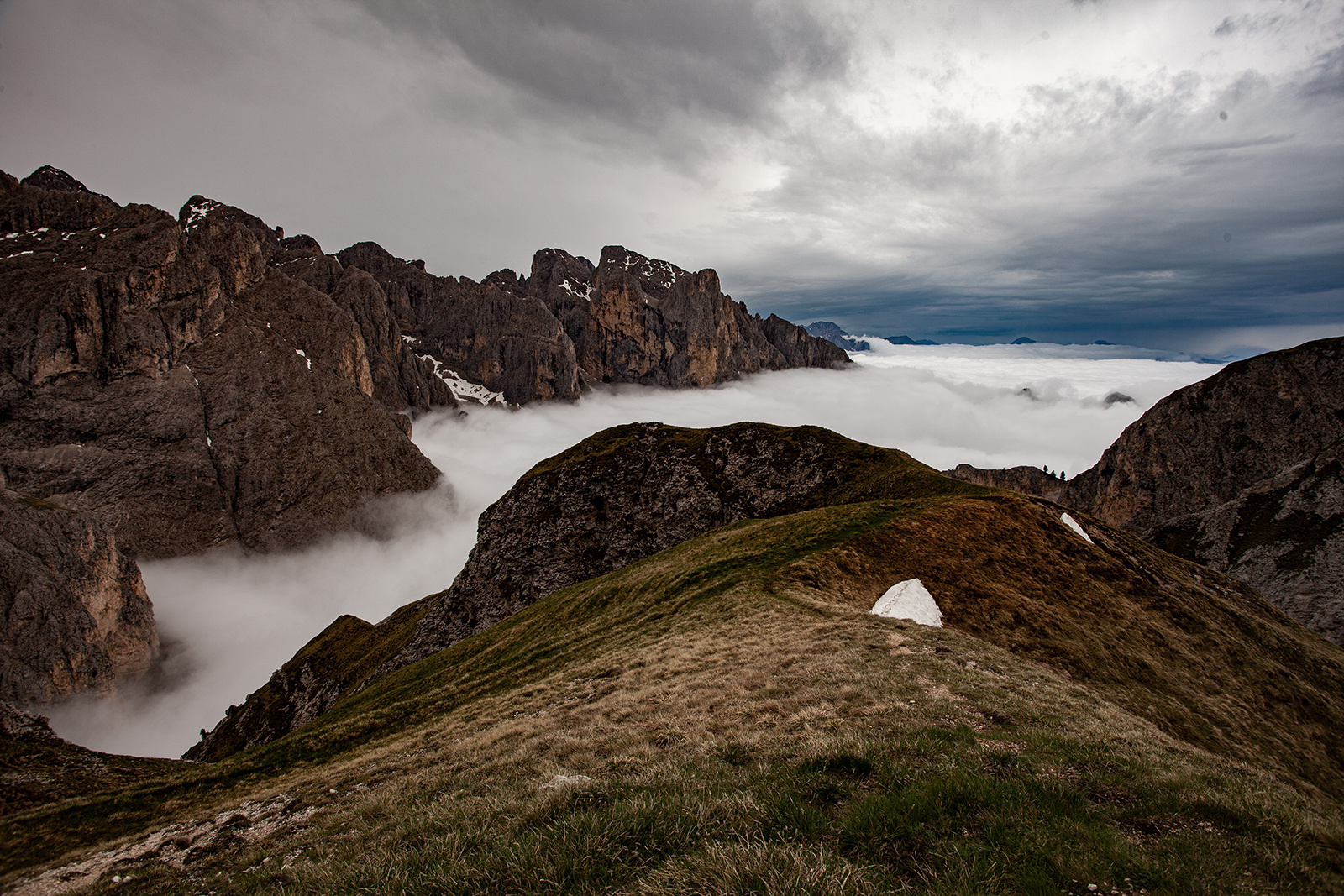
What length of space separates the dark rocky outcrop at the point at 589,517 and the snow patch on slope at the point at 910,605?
35.2 metres

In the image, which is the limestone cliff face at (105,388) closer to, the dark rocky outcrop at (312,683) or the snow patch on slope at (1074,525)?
the dark rocky outcrop at (312,683)

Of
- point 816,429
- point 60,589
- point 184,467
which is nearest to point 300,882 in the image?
point 816,429

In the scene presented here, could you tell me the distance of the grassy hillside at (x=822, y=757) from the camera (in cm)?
606

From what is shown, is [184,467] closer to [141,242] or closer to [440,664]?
[141,242]

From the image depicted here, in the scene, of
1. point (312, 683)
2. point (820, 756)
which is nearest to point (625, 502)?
point (312, 683)

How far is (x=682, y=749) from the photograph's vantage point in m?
12.5

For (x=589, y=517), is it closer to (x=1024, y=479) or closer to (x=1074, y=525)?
(x=1074, y=525)

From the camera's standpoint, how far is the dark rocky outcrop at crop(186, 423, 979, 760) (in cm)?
7131

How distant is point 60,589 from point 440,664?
135755mm

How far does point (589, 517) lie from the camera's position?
77688mm

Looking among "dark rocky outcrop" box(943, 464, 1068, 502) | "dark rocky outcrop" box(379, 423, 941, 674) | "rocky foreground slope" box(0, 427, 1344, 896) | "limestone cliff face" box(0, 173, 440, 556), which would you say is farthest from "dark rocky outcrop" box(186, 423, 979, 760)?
"limestone cliff face" box(0, 173, 440, 556)

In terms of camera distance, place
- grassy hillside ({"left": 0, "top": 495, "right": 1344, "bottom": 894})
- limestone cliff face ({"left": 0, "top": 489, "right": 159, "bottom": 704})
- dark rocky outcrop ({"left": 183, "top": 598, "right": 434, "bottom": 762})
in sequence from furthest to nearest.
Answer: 1. limestone cliff face ({"left": 0, "top": 489, "right": 159, "bottom": 704})
2. dark rocky outcrop ({"left": 183, "top": 598, "right": 434, "bottom": 762})
3. grassy hillside ({"left": 0, "top": 495, "right": 1344, "bottom": 894})

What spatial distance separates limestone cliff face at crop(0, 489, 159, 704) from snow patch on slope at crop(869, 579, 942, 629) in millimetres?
165315

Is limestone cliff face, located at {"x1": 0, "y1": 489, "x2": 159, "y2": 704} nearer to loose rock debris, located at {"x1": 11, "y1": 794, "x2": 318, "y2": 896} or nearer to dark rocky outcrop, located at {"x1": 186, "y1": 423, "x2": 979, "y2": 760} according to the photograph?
dark rocky outcrop, located at {"x1": 186, "y1": 423, "x2": 979, "y2": 760}
